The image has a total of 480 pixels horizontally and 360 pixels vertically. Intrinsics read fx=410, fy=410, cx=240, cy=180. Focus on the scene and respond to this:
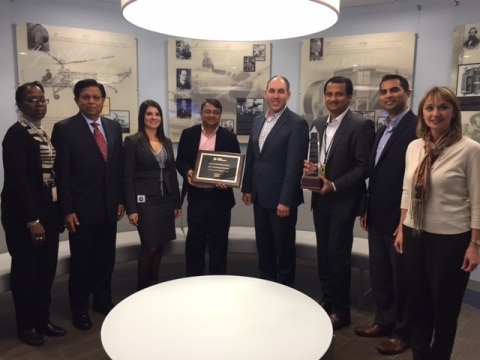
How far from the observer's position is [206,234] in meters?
3.61

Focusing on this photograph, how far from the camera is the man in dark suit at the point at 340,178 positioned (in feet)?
9.51

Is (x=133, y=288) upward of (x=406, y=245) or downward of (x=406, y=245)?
downward

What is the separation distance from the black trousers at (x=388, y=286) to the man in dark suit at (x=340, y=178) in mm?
203

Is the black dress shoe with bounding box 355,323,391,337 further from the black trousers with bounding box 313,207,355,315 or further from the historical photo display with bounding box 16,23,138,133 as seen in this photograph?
the historical photo display with bounding box 16,23,138,133

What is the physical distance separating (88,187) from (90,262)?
0.61 m

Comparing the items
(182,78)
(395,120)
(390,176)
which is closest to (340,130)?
(395,120)

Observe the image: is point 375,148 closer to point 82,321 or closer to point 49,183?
point 49,183

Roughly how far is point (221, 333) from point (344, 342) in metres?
1.41

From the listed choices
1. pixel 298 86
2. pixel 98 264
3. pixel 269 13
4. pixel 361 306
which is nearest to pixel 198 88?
pixel 298 86

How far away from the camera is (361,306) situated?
3.62 meters

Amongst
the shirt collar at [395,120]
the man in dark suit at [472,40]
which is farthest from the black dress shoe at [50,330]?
the man in dark suit at [472,40]

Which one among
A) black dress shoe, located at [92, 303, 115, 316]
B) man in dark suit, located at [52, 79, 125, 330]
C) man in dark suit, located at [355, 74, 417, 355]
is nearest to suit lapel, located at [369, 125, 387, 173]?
man in dark suit, located at [355, 74, 417, 355]

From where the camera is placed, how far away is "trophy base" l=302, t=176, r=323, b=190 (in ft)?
9.45

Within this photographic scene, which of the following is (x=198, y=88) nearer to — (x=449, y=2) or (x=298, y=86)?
(x=298, y=86)
